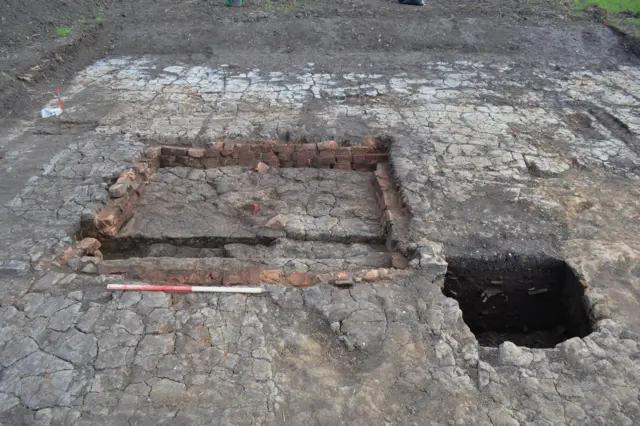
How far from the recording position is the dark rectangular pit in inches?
139

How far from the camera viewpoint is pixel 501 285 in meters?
3.66

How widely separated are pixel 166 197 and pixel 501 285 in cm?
287

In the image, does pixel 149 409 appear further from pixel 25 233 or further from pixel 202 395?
pixel 25 233

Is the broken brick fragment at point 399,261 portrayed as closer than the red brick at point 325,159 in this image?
Yes

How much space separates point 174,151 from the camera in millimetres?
4965

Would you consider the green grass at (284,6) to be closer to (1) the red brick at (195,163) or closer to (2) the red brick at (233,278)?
(1) the red brick at (195,163)

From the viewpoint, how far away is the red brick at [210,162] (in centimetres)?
501

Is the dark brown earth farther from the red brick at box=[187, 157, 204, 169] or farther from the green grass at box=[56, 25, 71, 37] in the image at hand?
the red brick at box=[187, 157, 204, 169]

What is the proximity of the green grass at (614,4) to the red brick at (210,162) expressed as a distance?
7.21 metres

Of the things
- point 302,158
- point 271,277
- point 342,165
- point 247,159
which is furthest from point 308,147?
point 271,277

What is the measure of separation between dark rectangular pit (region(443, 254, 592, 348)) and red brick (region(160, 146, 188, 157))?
2824 millimetres

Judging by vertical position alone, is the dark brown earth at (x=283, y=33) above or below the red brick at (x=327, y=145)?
above

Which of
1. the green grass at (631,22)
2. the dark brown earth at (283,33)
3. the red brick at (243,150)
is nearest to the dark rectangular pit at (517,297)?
the red brick at (243,150)

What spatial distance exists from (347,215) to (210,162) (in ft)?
5.30
